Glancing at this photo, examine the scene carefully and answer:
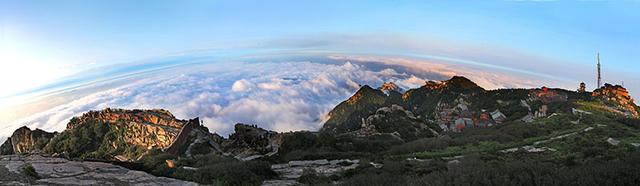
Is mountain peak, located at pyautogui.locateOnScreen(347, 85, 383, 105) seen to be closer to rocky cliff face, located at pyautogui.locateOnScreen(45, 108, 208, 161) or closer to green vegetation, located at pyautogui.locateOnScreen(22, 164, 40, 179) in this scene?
rocky cliff face, located at pyautogui.locateOnScreen(45, 108, 208, 161)

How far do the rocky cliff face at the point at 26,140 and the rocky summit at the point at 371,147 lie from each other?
0.46 feet

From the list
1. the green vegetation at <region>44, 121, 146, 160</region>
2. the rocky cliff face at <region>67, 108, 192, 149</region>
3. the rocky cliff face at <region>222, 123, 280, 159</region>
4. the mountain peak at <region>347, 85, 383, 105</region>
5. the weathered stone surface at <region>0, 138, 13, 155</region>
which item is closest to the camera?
the rocky cliff face at <region>222, 123, 280, 159</region>

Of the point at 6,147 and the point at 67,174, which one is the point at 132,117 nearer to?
the point at 6,147

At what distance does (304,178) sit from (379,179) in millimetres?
4583

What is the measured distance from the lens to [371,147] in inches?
1618

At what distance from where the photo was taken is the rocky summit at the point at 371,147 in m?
11.4

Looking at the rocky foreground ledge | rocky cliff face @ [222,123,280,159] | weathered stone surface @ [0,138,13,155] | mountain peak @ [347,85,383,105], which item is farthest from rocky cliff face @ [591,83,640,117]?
weathered stone surface @ [0,138,13,155]

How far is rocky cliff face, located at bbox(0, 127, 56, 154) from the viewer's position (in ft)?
167

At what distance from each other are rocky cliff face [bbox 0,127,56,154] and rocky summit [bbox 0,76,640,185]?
14cm

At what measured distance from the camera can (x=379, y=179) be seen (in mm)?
11195

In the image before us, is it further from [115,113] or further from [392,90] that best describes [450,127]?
[115,113]

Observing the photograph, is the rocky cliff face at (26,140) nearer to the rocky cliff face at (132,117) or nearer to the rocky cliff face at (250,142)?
the rocky cliff face at (132,117)

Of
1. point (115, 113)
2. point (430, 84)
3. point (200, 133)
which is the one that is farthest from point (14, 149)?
point (430, 84)

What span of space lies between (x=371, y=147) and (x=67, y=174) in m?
31.3
